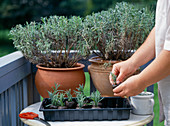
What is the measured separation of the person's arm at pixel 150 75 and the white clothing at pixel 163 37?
48 mm

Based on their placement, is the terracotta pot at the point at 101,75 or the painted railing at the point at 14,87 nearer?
the painted railing at the point at 14,87

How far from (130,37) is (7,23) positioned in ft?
30.6

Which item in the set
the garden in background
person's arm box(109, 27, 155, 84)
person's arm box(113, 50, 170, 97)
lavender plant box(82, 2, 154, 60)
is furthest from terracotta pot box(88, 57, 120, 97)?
the garden in background

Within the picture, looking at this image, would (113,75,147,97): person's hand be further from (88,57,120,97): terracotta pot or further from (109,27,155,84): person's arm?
(88,57,120,97): terracotta pot

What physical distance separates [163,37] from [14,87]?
3.31 feet

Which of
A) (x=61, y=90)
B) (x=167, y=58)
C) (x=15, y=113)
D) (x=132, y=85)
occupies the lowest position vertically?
(x=15, y=113)

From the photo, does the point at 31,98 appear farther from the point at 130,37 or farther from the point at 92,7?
the point at 92,7

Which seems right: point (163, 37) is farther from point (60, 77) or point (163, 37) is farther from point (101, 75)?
point (60, 77)

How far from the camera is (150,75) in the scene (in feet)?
3.66

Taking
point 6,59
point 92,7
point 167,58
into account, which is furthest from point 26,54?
point 92,7

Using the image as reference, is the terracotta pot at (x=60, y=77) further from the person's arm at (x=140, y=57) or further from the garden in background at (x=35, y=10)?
the garden in background at (x=35, y=10)

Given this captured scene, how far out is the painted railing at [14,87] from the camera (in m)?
1.54

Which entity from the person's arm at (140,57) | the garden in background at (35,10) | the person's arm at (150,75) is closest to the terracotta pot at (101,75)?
the person's arm at (140,57)

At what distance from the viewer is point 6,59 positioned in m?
1.67
